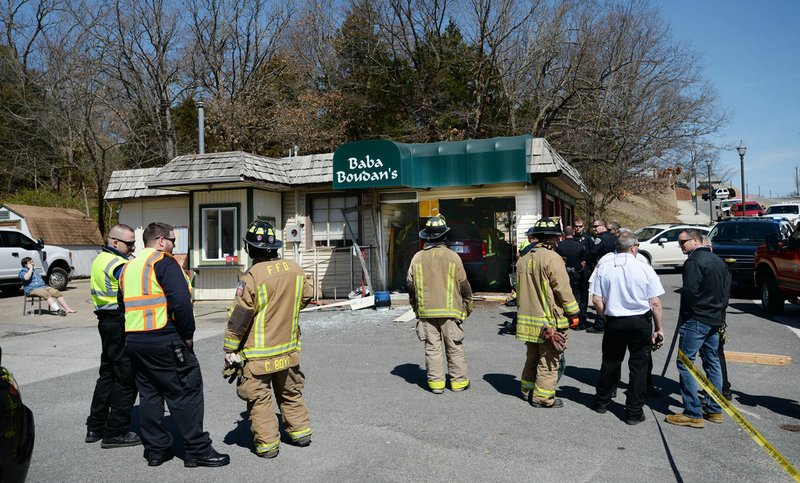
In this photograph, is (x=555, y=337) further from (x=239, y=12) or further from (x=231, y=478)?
(x=239, y=12)

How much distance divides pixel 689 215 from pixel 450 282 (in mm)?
54720

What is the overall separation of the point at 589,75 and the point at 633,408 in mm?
23412

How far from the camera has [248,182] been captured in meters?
14.6

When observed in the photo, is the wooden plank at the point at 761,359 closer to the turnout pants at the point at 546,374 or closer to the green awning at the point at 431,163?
the turnout pants at the point at 546,374

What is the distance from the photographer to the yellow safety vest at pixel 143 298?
4.68 metres

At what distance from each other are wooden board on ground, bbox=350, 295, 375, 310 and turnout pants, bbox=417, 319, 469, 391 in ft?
22.2

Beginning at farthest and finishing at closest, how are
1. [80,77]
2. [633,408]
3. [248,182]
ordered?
1. [80,77]
2. [248,182]
3. [633,408]

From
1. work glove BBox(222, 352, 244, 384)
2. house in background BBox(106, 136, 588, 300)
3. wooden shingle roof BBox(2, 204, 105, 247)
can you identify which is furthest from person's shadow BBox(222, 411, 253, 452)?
wooden shingle roof BBox(2, 204, 105, 247)

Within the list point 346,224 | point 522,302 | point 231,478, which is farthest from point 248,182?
point 231,478

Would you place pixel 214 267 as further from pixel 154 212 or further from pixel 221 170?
pixel 154 212

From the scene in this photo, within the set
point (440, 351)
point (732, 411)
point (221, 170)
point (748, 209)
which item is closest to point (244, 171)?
point (221, 170)

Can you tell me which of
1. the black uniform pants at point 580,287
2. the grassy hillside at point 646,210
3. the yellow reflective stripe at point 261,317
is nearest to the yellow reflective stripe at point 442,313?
the yellow reflective stripe at point 261,317

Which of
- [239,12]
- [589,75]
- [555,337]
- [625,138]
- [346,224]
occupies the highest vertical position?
[239,12]

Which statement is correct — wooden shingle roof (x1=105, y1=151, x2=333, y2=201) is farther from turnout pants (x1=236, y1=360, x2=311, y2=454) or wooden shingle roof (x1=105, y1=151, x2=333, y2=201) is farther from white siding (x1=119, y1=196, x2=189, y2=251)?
turnout pants (x1=236, y1=360, x2=311, y2=454)
